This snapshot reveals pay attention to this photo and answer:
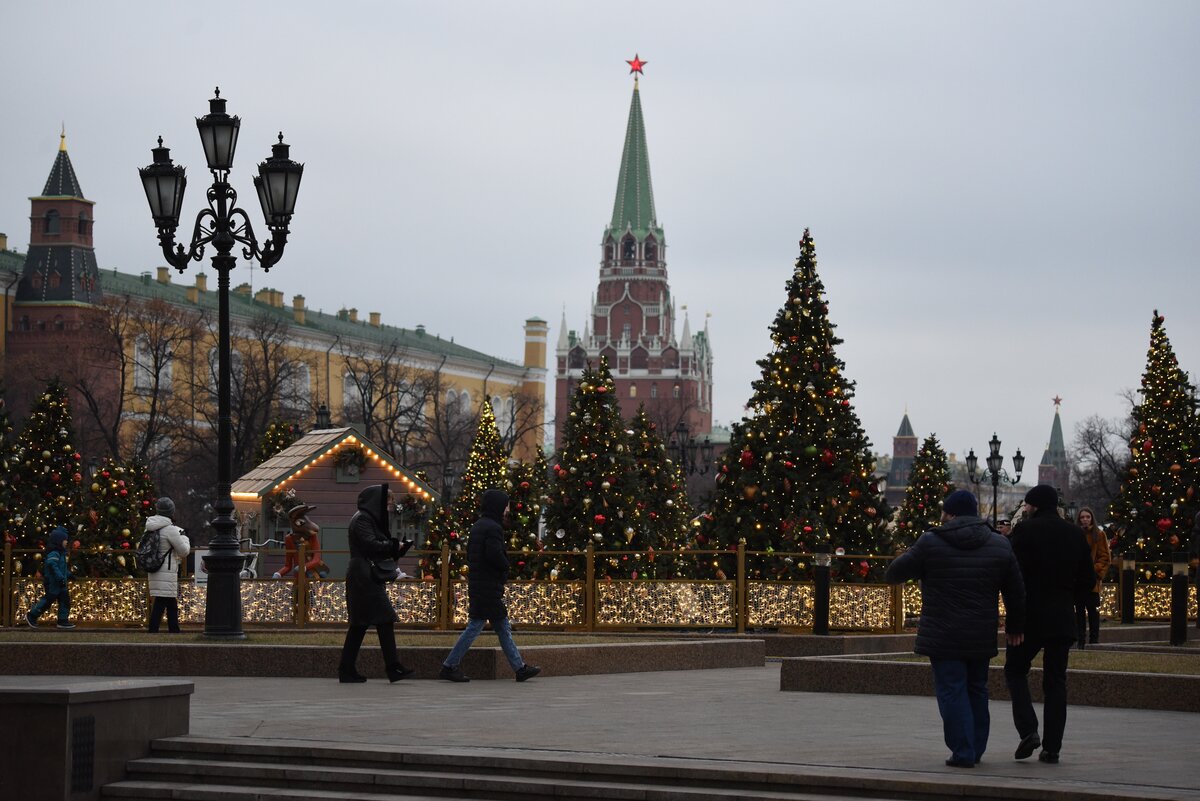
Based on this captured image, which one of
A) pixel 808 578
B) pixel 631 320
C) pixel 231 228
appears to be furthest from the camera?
pixel 631 320

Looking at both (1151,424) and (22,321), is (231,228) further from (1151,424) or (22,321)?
(22,321)

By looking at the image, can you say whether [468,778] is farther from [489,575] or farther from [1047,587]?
[489,575]

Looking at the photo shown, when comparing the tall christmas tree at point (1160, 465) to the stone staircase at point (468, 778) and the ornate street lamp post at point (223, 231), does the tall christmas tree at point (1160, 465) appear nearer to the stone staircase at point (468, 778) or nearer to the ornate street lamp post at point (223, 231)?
the ornate street lamp post at point (223, 231)

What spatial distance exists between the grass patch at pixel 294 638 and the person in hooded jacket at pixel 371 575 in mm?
1611

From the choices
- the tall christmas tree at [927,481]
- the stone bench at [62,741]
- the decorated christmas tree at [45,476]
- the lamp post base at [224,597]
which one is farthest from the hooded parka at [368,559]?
the tall christmas tree at [927,481]

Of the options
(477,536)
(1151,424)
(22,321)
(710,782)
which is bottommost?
(710,782)

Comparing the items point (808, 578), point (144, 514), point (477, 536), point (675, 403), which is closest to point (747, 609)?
point (808, 578)

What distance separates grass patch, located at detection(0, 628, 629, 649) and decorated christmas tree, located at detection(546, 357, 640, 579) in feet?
29.0

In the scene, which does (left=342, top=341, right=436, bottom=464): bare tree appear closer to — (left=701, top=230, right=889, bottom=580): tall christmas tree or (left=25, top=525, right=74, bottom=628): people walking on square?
(left=701, top=230, right=889, bottom=580): tall christmas tree

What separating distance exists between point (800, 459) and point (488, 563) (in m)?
12.2

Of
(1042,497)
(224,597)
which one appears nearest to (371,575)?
(224,597)

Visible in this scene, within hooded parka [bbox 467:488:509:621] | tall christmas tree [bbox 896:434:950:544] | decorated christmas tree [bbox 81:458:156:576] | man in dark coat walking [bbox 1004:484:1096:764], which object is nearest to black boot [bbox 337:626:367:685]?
hooded parka [bbox 467:488:509:621]

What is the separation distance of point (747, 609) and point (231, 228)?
7.82 m

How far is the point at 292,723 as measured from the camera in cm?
1241
